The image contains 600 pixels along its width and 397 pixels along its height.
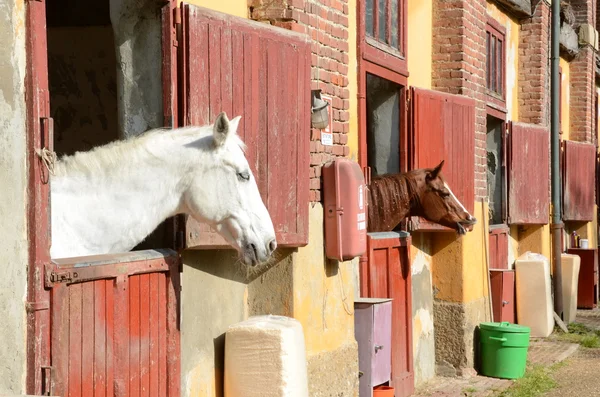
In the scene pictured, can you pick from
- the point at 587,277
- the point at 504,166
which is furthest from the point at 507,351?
the point at 587,277

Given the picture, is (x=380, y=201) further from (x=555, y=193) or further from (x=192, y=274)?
(x=555, y=193)

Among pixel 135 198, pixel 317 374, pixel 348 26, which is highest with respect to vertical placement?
pixel 348 26

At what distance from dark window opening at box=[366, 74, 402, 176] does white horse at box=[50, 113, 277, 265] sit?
4154mm

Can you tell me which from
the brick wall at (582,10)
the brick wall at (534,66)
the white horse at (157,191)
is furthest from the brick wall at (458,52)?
the brick wall at (582,10)

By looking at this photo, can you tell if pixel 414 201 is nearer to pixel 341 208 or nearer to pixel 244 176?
pixel 341 208

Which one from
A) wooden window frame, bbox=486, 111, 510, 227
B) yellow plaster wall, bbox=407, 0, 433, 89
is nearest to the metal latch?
yellow plaster wall, bbox=407, 0, 433, 89

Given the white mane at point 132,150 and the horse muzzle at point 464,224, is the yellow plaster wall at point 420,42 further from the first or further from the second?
the white mane at point 132,150

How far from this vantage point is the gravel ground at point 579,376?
9.83 meters

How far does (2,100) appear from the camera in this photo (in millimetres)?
4230

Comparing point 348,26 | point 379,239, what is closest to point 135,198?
point 348,26

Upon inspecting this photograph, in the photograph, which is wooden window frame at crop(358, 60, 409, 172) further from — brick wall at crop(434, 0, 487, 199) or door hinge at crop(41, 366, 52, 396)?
door hinge at crop(41, 366, 52, 396)

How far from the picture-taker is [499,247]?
12977 mm

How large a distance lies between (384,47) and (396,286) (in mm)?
2044

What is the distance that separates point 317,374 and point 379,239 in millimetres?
2105
